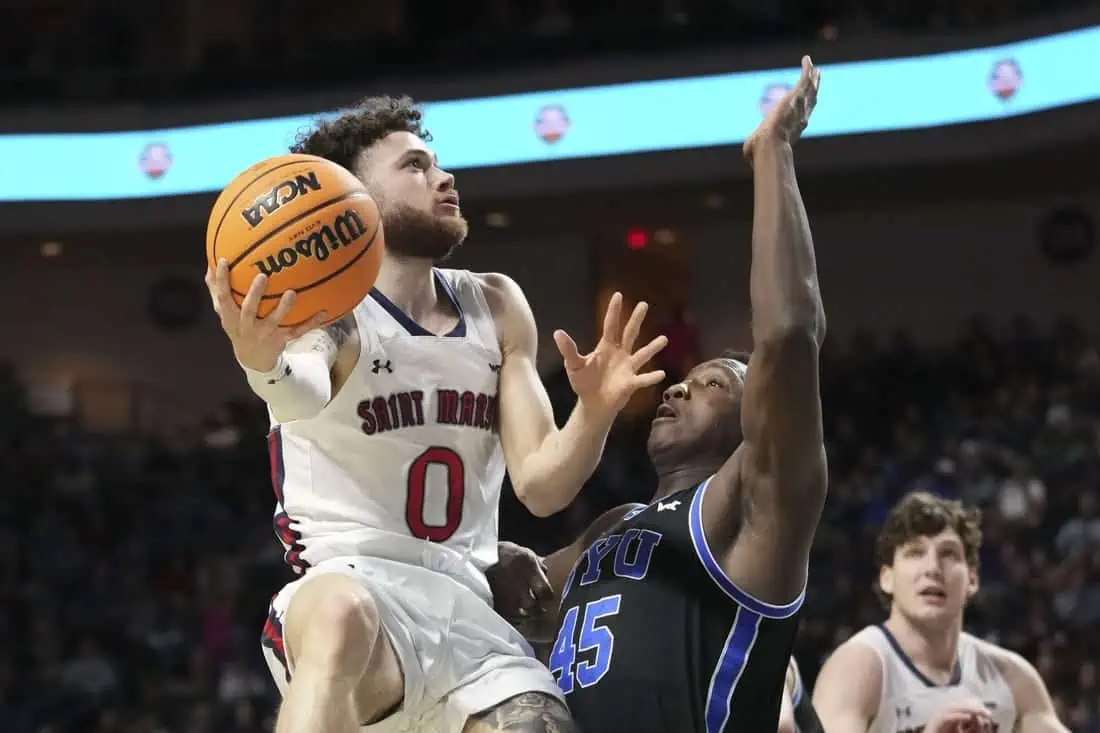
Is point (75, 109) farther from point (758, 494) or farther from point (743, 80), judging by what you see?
point (758, 494)

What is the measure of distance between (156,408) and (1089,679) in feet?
30.8

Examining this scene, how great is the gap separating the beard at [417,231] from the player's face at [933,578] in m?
2.05

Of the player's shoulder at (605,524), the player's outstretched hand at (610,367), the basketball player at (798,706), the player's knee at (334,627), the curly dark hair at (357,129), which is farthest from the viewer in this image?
the basketball player at (798,706)

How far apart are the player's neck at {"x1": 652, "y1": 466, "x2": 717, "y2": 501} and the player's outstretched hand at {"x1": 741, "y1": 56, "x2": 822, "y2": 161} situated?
2.40 feet

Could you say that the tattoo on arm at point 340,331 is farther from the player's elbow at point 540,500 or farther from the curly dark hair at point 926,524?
the curly dark hair at point 926,524

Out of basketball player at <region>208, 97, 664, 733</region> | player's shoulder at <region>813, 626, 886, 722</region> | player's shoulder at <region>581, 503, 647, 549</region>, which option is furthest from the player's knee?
player's shoulder at <region>813, 626, 886, 722</region>

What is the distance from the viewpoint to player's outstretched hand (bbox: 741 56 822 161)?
126 inches

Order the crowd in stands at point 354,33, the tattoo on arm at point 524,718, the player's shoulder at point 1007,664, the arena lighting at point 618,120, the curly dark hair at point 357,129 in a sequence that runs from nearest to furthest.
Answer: the tattoo on arm at point 524,718
the curly dark hair at point 357,129
the player's shoulder at point 1007,664
the arena lighting at point 618,120
the crowd in stands at point 354,33

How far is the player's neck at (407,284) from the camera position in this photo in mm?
3352

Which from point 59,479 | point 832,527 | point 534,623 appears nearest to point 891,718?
point 534,623

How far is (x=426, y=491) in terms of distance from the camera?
3.22 metres

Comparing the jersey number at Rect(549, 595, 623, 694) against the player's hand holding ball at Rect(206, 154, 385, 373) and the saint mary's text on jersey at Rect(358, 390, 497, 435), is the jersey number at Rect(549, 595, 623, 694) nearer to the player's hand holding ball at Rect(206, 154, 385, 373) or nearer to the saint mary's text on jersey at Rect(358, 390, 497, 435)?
the saint mary's text on jersey at Rect(358, 390, 497, 435)

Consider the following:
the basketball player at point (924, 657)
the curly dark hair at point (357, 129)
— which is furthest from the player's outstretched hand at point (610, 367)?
the basketball player at point (924, 657)

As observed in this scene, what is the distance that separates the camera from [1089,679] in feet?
26.0
